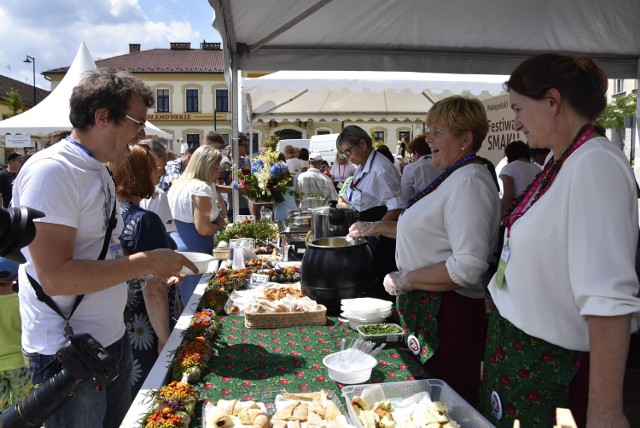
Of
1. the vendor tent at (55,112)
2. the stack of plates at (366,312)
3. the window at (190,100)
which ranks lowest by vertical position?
the stack of plates at (366,312)

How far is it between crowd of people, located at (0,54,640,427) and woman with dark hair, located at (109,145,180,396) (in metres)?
0.04

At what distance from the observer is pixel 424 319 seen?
190 cm

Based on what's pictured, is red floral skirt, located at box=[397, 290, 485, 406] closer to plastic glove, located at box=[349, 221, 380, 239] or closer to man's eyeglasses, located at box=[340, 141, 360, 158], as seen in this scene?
plastic glove, located at box=[349, 221, 380, 239]

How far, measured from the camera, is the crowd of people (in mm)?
1116

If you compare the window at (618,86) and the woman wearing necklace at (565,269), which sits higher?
the window at (618,86)

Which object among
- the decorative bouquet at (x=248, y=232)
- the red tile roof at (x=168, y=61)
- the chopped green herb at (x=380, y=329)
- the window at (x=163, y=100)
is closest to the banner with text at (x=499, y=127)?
the decorative bouquet at (x=248, y=232)

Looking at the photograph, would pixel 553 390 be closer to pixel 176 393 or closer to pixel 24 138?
pixel 176 393

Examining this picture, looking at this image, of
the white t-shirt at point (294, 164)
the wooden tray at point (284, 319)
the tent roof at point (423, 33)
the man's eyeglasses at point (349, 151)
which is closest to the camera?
the wooden tray at point (284, 319)

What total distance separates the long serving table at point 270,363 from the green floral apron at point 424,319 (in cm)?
7

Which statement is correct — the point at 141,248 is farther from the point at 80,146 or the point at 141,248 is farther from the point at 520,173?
the point at 520,173

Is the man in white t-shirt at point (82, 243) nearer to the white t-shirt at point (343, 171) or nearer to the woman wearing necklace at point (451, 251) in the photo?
the woman wearing necklace at point (451, 251)

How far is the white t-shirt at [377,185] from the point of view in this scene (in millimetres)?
4172

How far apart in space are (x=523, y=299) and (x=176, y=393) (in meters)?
1.00

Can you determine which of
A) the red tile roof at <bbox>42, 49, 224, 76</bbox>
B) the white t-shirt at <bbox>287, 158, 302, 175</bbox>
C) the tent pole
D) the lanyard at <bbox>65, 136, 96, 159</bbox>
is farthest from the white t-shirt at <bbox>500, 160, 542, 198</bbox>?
the red tile roof at <bbox>42, 49, 224, 76</bbox>
